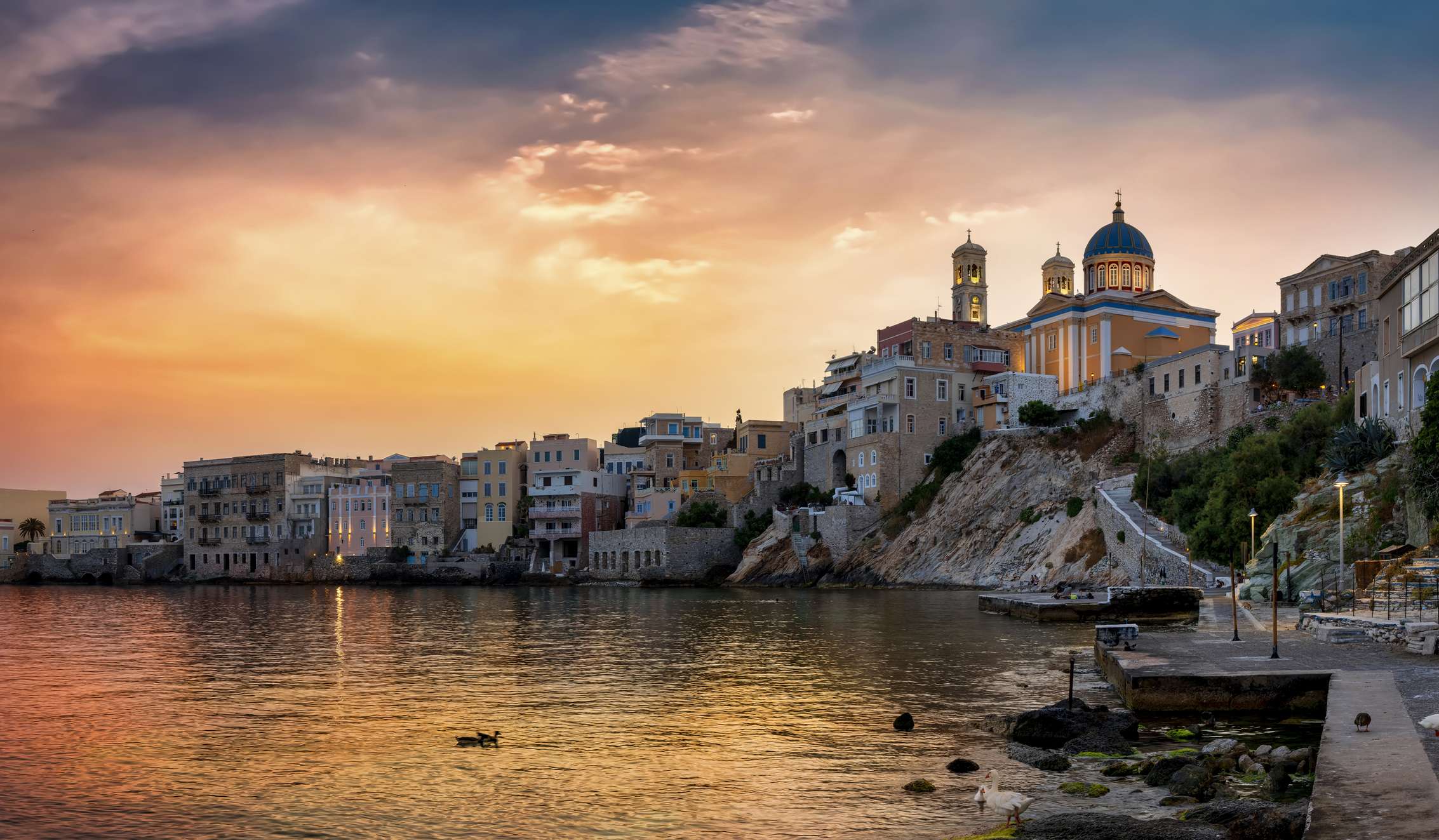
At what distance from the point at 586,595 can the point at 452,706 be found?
51.3 metres

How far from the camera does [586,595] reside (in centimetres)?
7731

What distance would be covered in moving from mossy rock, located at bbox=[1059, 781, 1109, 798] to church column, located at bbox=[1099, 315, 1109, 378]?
69.1 metres

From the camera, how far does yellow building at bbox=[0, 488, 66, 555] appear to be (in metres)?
128

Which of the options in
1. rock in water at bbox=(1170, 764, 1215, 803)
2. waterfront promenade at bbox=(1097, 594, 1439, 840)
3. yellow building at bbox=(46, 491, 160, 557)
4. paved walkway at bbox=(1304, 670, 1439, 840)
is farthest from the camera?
yellow building at bbox=(46, 491, 160, 557)

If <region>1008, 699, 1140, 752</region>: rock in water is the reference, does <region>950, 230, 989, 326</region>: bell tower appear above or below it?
above

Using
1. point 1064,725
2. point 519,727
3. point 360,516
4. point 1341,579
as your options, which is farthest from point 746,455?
point 1064,725

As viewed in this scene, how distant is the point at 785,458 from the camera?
9475cm

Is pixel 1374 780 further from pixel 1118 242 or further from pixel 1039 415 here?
pixel 1118 242

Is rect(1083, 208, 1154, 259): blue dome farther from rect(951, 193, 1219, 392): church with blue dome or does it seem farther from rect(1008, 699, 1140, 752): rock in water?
rect(1008, 699, 1140, 752): rock in water

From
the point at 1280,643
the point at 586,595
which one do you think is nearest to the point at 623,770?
the point at 1280,643

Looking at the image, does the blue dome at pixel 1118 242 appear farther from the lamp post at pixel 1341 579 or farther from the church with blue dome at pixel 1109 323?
the lamp post at pixel 1341 579

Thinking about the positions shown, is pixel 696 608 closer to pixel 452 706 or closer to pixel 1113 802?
pixel 452 706

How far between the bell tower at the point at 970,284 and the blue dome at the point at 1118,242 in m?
15.3

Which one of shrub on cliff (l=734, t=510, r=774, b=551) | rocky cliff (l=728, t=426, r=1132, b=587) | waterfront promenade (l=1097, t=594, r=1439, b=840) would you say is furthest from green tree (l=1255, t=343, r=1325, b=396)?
shrub on cliff (l=734, t=510, r=774, b=551)
